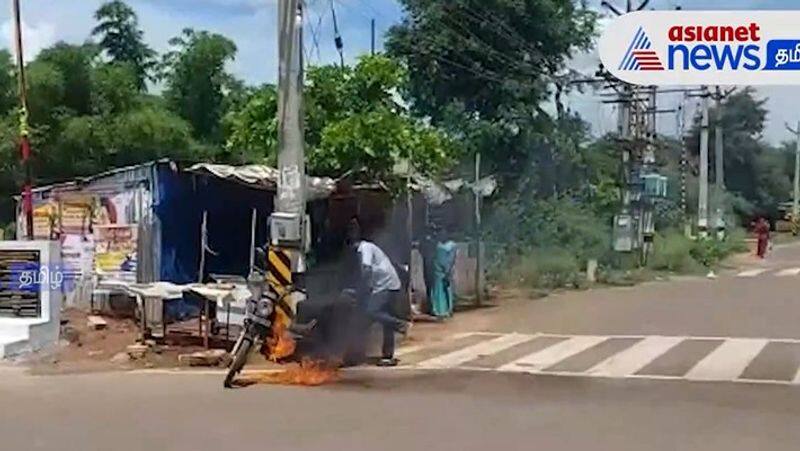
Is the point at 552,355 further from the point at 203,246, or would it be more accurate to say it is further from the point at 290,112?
the point at 203,246

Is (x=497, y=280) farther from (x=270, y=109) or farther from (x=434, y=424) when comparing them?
(x=434, y=424)

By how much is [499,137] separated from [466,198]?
9514 millimetres

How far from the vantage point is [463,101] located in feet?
106

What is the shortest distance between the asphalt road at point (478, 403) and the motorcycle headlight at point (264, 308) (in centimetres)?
83

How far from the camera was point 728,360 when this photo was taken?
13.5m

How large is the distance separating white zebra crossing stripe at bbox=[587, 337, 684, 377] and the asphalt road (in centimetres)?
3

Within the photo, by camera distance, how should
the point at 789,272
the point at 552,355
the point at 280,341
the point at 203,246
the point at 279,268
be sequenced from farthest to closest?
the point at 789,272 < the point at 203,246 < the point at 552,355 < the point at 279,268 < the point at 280,341

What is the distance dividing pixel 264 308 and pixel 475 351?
3645mm

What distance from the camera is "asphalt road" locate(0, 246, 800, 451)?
→ 838 centimetres

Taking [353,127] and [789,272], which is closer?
[353,127]

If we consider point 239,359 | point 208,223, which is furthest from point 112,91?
point 239,359

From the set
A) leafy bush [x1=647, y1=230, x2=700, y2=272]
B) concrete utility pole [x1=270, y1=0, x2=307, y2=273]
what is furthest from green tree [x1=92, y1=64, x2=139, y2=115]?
leafy bush [x1=647, y1=230, x2=700, y2=272]

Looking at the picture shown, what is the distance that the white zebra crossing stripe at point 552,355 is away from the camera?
12.8 meters

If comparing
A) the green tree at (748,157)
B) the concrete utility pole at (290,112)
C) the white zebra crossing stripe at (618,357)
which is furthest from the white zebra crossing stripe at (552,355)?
the green tree at (748,157)
